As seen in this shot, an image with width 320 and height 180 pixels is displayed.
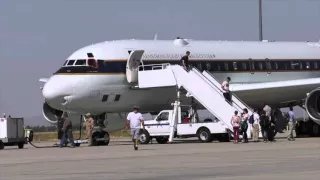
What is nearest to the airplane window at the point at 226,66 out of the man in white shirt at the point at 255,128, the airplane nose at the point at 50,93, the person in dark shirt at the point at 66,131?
the man in white shirt at the point at 255,128

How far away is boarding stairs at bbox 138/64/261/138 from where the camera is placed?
31141 millimetres

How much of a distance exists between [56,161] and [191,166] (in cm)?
454

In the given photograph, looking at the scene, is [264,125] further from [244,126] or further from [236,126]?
[236,126]

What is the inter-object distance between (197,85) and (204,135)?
2219 mm

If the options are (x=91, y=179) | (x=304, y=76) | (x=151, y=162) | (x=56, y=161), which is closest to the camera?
(x=91, y=179)

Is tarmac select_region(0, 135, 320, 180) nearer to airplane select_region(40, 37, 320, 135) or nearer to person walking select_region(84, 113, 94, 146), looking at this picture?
person walking select_region(84, 113, 94, 146)

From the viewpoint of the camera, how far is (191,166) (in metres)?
17.0

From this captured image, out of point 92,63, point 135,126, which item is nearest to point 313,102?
point 92,63

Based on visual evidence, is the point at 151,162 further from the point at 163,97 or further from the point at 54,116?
the point at 54,116

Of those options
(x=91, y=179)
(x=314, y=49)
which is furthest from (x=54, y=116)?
(x=91, y=179)

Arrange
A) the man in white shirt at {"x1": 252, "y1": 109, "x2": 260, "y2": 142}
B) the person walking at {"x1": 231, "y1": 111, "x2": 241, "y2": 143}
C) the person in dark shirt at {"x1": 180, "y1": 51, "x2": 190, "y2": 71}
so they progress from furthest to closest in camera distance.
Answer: the person in dark shirt at {"x1": 180, "y1": 51, "x2": 190, "y2": 71} → the man in white shirt at {"x1": 252, "y1": 109, "x2": 260, "y2": 142} → the person walking at {"x1": 231, "y1": 111, "x2": 241, "y2": 143}

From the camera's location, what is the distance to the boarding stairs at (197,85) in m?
31.1

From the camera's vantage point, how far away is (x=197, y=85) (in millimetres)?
31750

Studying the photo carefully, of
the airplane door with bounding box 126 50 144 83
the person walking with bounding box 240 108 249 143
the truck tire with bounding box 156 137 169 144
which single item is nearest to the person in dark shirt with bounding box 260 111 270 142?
the person walking with bounding box 240 108 249 143
